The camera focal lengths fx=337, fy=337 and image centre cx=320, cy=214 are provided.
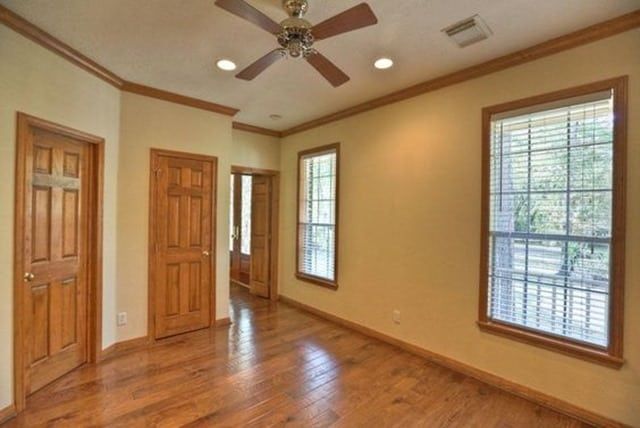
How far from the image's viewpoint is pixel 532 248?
2639 millimetres

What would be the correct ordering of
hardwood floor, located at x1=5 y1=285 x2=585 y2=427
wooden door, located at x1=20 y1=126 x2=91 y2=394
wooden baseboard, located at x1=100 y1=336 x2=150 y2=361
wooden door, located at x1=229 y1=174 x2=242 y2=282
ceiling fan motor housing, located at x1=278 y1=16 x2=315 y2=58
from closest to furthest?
ceiling fan motor housing, located at x1=278 y1=16 x2=315 y2=58 → hardwood floor, located at x1=5 y1=285 x2=585 y2=427 → wooden door, located at x1=20 y1=126 x2=91 y2=394 → wooden baseboard, located at x1=100 y1=336 x2=150 y2=361 → wooden door, located at x1=229 y1=174 x2=242 y2=282

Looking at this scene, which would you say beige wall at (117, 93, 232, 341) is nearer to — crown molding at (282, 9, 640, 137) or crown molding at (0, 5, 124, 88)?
crown molding at (0, 5, 124, 88)

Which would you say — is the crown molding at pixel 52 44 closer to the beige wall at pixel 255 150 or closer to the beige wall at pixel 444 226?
the beige wall at pixel 255 150

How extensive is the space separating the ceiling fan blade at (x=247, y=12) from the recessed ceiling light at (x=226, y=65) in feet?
3.60

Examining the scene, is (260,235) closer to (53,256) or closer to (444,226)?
(53,256)

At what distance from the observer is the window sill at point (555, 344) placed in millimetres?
2242

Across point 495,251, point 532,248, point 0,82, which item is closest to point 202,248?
point 0,82

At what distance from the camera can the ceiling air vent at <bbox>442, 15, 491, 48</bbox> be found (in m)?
2.24

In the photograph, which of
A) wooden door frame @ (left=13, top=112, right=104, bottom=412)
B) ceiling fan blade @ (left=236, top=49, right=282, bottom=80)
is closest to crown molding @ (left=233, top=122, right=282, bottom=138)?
wooden door frame @ (left=13, top=112, right=104, bottom=412)

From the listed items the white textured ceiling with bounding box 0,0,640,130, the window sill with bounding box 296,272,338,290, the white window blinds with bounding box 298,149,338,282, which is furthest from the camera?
the white window blinds with bounding box 298,149,338,282

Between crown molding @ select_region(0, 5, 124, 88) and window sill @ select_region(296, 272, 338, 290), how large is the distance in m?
3.18

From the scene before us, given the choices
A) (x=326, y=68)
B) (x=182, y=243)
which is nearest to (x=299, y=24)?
(x=326, y=68)

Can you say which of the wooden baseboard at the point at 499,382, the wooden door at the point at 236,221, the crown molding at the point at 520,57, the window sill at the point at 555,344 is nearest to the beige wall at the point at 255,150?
the wooden door at the point at 236,221

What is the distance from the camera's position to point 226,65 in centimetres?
291
